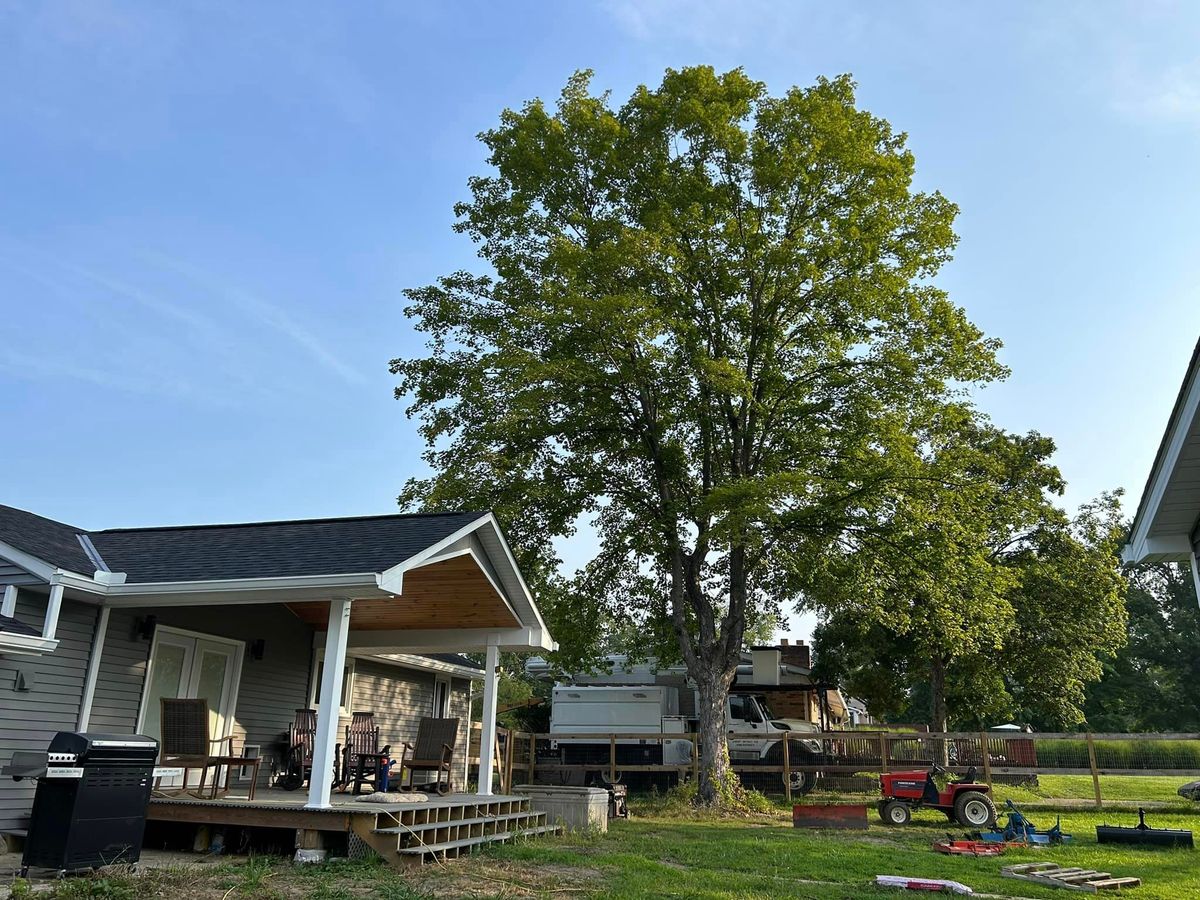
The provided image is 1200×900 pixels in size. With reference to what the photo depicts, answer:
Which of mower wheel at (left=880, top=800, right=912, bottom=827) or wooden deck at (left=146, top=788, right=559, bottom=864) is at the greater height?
wooden deck at (left=146, top=788, right=559, bottom=864)

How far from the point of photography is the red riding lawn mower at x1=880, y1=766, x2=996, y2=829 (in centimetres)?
1261

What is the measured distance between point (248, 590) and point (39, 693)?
2352 mm

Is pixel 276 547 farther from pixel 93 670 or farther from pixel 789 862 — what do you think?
pixel 789 862

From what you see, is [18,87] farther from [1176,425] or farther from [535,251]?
[1176,425]

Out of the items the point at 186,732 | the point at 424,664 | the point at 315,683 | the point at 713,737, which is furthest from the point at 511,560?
the point at 713,737

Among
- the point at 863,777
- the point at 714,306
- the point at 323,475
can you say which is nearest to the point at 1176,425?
the point at 714,306

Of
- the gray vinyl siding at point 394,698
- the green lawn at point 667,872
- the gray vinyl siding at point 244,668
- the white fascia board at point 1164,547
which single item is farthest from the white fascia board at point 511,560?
the white fascia board at point 1164,547

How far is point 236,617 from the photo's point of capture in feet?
37.2

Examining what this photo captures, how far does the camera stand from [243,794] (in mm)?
9875

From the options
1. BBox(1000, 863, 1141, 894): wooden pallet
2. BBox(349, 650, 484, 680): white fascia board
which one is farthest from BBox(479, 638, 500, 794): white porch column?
BBox(1000, 863, 1141, 894): wooden pallet

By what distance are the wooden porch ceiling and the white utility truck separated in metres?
7.31

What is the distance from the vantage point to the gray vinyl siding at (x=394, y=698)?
49.6 feet

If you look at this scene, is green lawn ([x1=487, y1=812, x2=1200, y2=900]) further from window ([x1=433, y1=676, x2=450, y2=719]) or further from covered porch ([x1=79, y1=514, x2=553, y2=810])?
window ([x1=433, y1=676, x2=450, y2=719])

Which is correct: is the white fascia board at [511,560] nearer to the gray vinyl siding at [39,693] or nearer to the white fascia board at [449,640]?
the white fascia board at [449,640]
